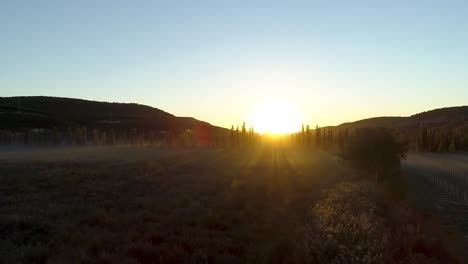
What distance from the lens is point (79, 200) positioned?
22.2m

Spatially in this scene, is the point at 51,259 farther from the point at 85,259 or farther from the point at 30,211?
the point at 30,211

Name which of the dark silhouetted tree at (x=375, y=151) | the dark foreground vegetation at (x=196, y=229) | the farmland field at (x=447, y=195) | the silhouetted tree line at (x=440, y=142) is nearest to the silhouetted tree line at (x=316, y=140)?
the silhouetted tree line at (x=440, y=142)

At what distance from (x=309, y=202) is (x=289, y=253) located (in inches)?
448

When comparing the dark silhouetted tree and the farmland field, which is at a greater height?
the dark silhouetted tree

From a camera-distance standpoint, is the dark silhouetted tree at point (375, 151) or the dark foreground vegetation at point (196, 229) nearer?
the dark foreground vegetation at point (196, 229)

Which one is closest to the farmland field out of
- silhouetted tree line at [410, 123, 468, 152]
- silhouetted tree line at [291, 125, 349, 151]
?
silhouetted tree line at [410, 123, 468, 152]

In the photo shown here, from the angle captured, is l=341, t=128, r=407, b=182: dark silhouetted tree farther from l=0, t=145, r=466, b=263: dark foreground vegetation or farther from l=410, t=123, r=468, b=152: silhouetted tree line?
l=410, t=123, r=468, b=152: silhouetted tree line

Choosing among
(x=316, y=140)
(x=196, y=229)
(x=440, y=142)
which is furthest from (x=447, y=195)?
(x=316, y=140)

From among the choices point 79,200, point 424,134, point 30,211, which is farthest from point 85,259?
point 424,134

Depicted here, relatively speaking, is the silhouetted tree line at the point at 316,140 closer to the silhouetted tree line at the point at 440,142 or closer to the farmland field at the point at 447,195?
the silhouetted tree line at the point at 440,142

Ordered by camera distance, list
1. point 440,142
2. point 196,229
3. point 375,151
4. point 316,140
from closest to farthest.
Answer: point 196,229 → point 375,151 → point 440,142 → point 316,140

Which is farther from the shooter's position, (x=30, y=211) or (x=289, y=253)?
(x=30, y=211)

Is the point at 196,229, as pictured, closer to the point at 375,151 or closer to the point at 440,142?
the point at 375,151

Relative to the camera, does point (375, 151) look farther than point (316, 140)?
No
